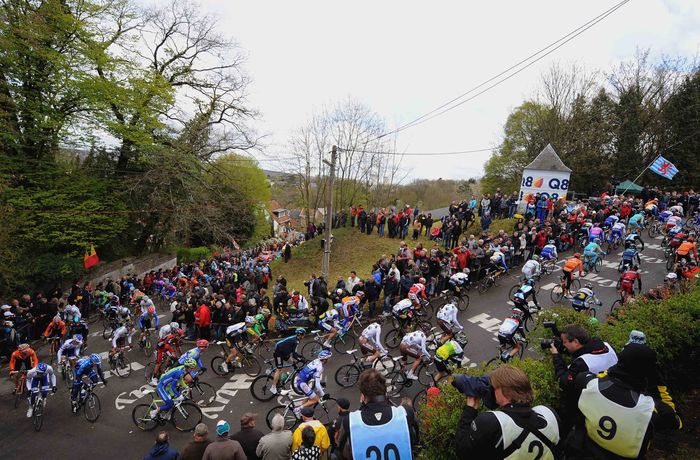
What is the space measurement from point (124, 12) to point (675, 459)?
99.8ft

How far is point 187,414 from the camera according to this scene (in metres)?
8.90

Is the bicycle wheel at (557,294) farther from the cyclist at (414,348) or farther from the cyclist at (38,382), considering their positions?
the cyclist at (38,382)

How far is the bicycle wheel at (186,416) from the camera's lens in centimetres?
880

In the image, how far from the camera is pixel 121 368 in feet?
38.1

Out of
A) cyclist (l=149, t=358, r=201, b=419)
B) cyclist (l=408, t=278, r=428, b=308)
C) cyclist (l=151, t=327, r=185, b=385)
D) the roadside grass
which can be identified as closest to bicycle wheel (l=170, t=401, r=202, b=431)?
cyclist (l=149, t=358, r=201, b=419)

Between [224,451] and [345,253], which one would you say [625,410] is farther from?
[345,253]

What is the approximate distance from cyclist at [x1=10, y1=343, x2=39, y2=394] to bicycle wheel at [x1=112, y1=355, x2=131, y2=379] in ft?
6.75

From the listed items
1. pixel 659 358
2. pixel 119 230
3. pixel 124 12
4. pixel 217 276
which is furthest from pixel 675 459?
pixel 124 12

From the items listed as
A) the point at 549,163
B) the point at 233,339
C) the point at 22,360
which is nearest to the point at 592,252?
the point at 549,163

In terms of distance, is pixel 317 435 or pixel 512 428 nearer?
pixel 512 428

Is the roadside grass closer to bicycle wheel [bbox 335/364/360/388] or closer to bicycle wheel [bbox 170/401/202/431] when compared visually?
bicycle wheel [bbox 335/364/360/388]

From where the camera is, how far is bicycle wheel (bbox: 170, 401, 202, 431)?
880 centimetres

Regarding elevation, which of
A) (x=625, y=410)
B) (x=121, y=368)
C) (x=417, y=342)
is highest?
(x=625, y=410)

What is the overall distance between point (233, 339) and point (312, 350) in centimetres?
255
